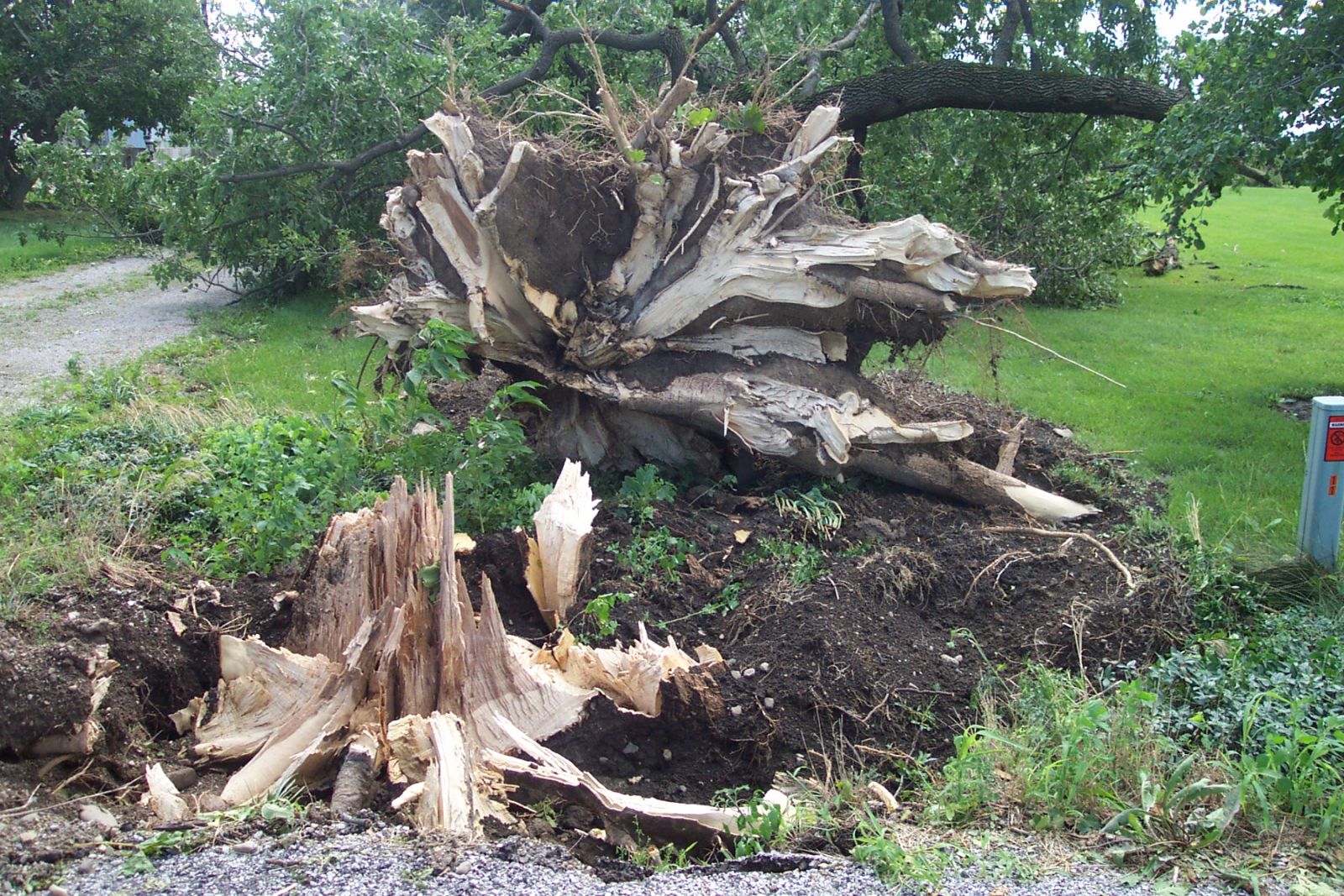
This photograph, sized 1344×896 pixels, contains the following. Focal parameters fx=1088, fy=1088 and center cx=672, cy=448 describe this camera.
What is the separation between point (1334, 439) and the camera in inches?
179

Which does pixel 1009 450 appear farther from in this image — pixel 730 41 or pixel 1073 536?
pixel 730 41

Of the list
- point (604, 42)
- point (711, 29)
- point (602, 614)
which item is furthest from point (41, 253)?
point (602, 614)

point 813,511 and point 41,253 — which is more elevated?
point 41,253

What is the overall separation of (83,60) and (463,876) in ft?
79.8

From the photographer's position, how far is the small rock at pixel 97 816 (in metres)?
3.08

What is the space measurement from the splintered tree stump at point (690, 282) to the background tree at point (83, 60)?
19230 mm

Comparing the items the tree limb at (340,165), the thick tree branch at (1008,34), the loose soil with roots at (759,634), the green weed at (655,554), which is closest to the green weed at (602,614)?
the loose soil with roots at (759,634)

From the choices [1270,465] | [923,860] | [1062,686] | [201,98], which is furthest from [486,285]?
[201,98]

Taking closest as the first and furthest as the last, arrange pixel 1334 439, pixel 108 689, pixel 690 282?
pixel 108 689
pixel 1334 439
pixel 690 282

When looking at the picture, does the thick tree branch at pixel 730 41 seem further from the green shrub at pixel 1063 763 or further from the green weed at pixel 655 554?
the green shrub at pixel 1063 763

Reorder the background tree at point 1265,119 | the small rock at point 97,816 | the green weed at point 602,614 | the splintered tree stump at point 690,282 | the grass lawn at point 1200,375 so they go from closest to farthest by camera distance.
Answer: the small rock at point 97,816 < the green weed at point 602,614 < the splintered tree stump at point 690,282 < the grass lawn at point 1200,375 < the background tree at point 1265,119

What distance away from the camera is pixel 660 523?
5273 millimetres

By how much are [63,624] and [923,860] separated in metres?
3.28

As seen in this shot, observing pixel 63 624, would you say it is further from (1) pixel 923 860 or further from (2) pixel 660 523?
(1) pixel 923 860
